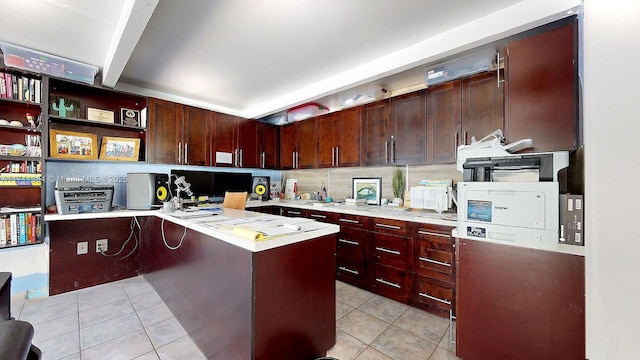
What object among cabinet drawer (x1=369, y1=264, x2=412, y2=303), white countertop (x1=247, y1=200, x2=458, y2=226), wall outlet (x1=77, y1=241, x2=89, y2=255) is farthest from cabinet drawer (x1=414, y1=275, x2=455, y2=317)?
wall outlet (x1=77, y1=241, x2=89, y2=255)

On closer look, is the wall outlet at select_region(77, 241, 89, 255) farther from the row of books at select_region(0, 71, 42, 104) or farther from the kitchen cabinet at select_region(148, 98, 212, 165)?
the row of books at select_region(0, 71, 42, 104)

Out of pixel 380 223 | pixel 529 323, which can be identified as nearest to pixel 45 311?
pixel 380 223

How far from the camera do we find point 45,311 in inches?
86.3

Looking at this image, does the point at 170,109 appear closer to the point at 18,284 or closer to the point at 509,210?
the point at 18,284

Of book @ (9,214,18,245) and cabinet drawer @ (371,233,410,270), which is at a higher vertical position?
book @ (9,214,18,245)

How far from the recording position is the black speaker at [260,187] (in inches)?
159

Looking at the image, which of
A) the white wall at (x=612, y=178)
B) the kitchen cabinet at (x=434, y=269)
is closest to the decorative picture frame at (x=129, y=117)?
the kitchen cabinet at (x=434, y=269)

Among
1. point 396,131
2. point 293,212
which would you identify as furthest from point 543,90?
point 293,212

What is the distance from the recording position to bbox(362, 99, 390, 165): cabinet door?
118 inches

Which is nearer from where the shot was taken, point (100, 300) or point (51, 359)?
point (51, 359)

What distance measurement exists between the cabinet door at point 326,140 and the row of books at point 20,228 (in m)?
3.24

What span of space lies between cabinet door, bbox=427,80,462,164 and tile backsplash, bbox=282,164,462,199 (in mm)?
277

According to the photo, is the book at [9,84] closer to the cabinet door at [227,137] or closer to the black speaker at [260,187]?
the cabinet door at [227,137]

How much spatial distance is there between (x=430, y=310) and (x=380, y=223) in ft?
2.98
